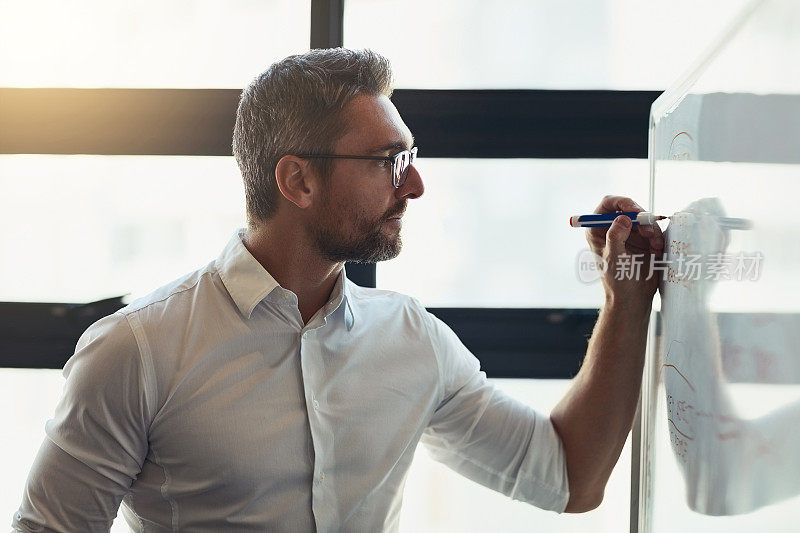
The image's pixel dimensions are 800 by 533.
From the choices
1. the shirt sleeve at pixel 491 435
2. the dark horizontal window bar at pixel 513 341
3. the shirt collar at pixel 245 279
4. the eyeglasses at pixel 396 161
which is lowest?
the shirt sleeve at pixel 491 435

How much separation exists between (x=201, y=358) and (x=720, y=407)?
0.72 metres

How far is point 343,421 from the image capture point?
1.13 meters

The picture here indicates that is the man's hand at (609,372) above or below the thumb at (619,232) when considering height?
below

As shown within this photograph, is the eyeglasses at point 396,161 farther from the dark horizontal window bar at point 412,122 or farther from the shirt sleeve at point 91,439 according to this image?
the shirt sleeve at point 91,439

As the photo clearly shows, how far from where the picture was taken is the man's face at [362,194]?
1128mm

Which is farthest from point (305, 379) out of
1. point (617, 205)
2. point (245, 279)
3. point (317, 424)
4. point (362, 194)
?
point (617, 205)

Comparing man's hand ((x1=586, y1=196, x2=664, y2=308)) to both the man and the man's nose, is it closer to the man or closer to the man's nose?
the man

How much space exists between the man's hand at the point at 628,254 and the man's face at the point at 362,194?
31 cm

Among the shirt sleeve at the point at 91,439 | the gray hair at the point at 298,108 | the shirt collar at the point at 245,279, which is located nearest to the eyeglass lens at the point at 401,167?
the gray hair at the point at 298,108

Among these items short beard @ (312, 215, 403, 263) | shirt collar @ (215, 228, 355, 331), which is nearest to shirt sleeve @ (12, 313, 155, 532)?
shirt collar @ (215, 228, 355, 331)

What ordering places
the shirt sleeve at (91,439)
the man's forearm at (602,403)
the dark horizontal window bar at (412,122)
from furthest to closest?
the dark horizontal window bar at (412,122)
the man's forearm at (602,403)
the shirt sleeve at (91,439)

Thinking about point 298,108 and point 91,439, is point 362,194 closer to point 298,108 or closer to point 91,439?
point 298,108

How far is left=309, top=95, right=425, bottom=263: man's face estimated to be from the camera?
44.4 inches

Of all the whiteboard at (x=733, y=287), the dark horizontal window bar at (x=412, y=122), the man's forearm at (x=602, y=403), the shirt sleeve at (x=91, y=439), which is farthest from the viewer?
the dark horizontal window bar at (x=412, y=122)
